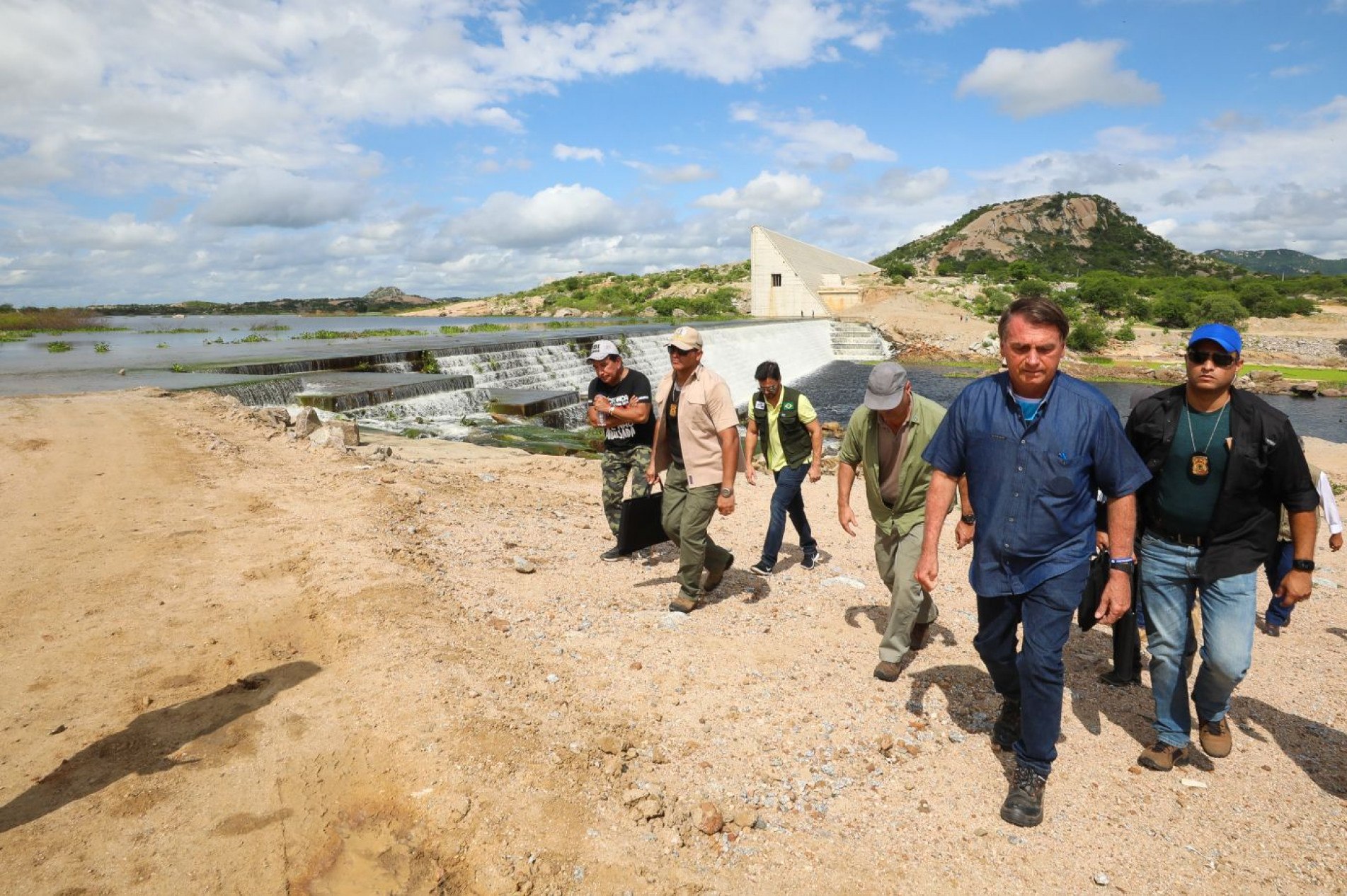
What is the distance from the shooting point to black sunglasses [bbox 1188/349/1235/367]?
2.93 metres

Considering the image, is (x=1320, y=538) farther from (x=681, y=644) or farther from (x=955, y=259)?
(x=955, y=259)

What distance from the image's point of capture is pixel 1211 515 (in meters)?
3.04

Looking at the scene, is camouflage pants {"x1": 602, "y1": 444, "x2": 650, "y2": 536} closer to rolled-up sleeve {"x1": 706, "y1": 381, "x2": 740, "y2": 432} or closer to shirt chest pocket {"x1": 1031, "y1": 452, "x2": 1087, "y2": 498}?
rolled-up sleeve {"x1": 706, "y1": 381, "x2": 740, "y2": 432}

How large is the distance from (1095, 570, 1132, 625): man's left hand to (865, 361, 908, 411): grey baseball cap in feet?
4.66

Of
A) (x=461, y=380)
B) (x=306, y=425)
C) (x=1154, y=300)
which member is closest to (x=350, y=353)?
Result: (x=461, y=380)

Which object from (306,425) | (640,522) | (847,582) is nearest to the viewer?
(640,522)

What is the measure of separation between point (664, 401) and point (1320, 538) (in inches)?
A: 294

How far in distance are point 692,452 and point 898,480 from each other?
4.42 ft

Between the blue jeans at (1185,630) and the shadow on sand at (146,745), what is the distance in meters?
4.26

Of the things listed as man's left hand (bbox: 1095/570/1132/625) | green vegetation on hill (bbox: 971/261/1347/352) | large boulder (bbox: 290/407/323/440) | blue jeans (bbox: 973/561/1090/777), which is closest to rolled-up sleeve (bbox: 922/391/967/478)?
blue jeans (bbox: 973/561/1090/777)

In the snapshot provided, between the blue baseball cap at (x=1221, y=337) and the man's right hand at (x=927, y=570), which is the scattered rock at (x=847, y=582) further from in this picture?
the blue baseball cap at (x=1221, y=337)

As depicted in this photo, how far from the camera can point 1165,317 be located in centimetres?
4769

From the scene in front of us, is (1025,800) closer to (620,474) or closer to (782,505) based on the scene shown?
(782,505)

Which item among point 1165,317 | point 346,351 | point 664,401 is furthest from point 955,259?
point 664,401
